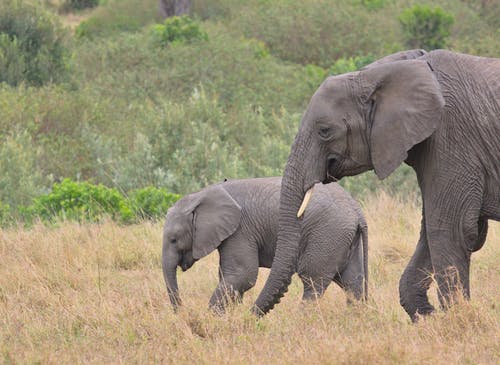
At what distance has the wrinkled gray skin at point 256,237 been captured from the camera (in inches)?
321

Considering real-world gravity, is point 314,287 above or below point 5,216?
above

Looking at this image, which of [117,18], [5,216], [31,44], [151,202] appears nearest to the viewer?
[151,202]

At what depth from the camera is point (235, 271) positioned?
8109 millimetres

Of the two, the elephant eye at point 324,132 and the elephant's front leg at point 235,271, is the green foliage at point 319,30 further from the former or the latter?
the elephant eye at point 324,132

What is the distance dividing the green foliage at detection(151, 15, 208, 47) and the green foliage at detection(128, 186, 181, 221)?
60.4ft

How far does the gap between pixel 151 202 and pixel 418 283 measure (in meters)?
6.86

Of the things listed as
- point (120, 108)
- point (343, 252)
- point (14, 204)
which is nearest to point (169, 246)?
point (343, 252)

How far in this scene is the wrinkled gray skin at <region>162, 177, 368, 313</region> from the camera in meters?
8.15

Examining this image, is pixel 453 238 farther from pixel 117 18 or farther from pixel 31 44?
pixel 117 18

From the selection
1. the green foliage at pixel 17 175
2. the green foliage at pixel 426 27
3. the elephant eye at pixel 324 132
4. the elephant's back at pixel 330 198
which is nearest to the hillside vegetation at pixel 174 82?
the green foliage at pixel 17 175

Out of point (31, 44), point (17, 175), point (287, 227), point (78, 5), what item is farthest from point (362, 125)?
point (78, 5)

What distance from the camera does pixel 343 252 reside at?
8.20 m

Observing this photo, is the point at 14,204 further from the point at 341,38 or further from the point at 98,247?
the point at 341,38

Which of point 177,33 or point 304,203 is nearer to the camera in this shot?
point 304,203
